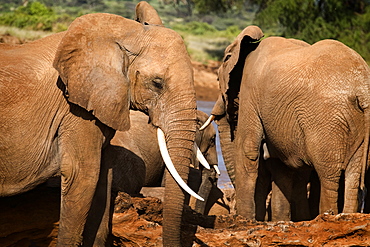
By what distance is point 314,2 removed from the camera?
19.3 meters

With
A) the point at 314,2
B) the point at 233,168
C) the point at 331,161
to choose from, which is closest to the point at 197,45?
the point at 314,2

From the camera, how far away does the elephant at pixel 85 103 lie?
3.82 m

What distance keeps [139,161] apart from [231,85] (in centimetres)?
108

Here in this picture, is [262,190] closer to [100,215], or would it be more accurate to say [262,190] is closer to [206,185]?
[206,185]

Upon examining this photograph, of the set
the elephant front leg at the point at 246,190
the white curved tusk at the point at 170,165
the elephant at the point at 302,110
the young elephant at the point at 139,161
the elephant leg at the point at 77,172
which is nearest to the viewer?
the white curved tusk at the point at 170,165

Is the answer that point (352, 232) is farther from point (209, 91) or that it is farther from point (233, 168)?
point (209, 91)

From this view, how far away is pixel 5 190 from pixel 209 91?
13.8 m

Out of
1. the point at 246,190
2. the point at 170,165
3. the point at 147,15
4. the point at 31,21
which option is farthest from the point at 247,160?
the point at 31,21

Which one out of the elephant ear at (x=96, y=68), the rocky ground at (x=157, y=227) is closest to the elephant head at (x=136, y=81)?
the elephant ear at (x=96, y=68)

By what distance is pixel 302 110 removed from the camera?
15.6 ft

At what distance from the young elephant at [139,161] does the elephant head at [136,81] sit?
3.43 feet

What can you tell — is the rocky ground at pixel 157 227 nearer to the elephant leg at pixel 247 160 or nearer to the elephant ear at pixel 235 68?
the elephant leg at pixel 247 160

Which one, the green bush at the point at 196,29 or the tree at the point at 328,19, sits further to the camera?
the green bush at the point at 196,29

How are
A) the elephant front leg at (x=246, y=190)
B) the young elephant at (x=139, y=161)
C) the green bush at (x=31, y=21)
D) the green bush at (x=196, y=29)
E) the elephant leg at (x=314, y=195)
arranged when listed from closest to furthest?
the young elephant at (x=139, y=161) < the elephant front leg at (x=246, y=190) < the elephant leg at (x=314, y=195) < the green bush at (x=31, y=21) < the green bush at (x=196, y=29)
